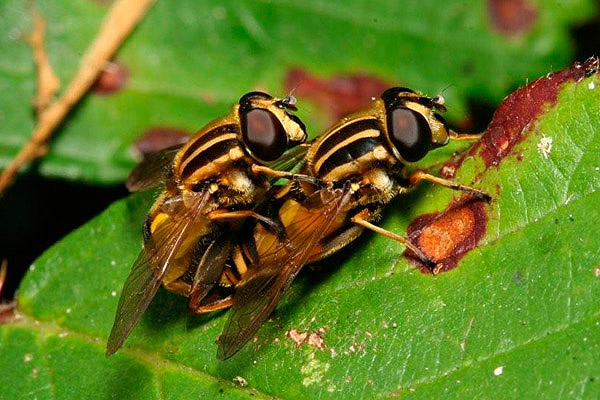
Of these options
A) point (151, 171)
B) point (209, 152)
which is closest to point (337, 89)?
point (151, 171)

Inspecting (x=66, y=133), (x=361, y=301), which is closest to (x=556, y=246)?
(x=361, y=301)

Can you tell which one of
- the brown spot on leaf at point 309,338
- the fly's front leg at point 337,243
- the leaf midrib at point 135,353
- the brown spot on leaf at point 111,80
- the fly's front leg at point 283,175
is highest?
the brown spot on leaf at point 111,80

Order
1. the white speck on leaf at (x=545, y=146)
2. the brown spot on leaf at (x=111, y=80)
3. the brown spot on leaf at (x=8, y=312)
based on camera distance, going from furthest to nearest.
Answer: the brown spot on leaf at (x=111, y=80)
the brown spot on leaf at (x=8, y=312)
the white speck on leaf at (x=545, y=146)

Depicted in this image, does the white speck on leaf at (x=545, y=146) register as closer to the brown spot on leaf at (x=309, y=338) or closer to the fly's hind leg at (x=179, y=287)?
the brown spot on leaf at (x=309, y=338)

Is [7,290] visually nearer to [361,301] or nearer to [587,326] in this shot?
[361,301]

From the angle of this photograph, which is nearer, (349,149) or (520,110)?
(520,110)

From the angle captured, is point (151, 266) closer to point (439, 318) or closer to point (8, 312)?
point (8, 312)

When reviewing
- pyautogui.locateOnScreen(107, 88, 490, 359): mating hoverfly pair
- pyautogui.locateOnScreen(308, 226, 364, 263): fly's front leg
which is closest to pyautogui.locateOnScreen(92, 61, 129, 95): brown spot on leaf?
pyautogui.locateOnScreen(107, 88, 490, 359): mating hoverfly pair

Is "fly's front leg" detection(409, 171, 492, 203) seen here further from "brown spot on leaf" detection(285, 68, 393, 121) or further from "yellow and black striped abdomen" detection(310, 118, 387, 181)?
"brown spot on leaf" detection(285, 68, 393, 121)

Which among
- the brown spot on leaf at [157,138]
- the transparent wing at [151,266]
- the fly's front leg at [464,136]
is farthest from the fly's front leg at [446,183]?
the brown spot on leaf at [157,138]
